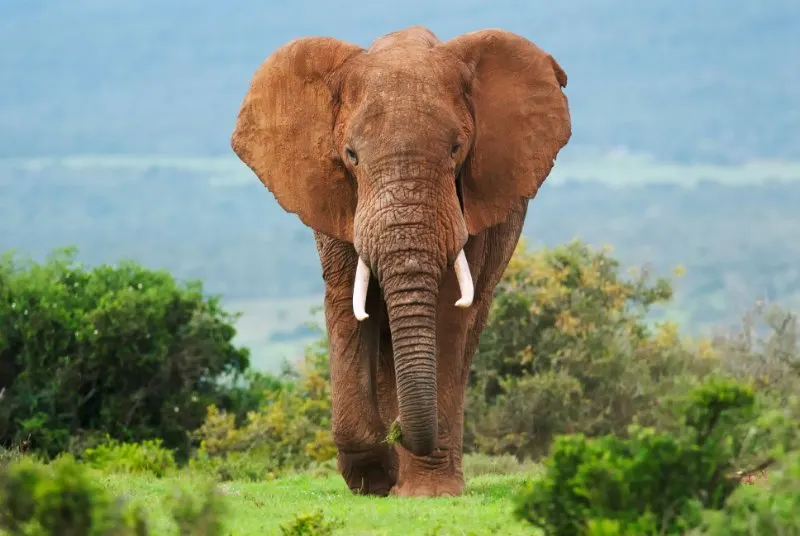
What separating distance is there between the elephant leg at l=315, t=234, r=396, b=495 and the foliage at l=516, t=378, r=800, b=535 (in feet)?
12.1

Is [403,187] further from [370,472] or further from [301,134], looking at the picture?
[370,472]

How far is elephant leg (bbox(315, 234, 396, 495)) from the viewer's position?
11.6m

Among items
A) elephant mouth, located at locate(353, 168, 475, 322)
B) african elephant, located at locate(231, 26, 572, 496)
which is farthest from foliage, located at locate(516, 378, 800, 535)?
elephant mouth, located at locate(353, 168, 475, 322)

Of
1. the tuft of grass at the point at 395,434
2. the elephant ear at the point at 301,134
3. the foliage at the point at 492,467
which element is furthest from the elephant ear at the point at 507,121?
the foliage at the point at 492,467

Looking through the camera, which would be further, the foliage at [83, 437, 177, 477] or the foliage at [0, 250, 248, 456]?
the foliage at [0, 250, 248, 456]

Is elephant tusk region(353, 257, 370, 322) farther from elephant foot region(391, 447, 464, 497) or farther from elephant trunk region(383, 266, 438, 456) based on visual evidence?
elephant foot region(391, 447, 464, 497)

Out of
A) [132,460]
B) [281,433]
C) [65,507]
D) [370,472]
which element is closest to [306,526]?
[65,507]

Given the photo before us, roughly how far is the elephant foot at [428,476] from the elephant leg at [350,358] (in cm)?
20

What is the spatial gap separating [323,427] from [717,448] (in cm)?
1284

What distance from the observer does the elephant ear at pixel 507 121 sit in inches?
461

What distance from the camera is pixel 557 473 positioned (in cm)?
764

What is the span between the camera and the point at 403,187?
35.0ft

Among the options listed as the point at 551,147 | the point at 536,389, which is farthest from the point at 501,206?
the point at 536,389

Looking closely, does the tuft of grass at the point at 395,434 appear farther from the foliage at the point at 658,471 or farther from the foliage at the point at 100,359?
the foliage at the point at 100,359
